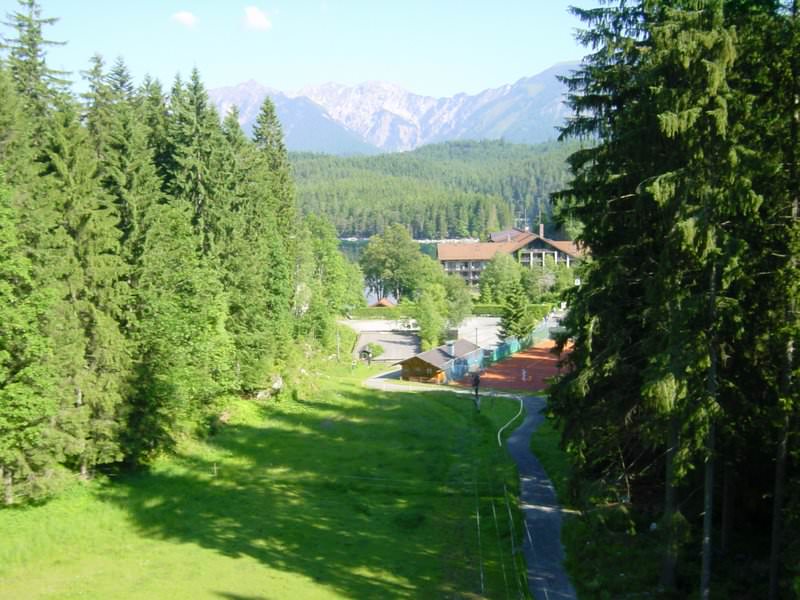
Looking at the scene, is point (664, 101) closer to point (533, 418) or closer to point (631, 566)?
point (631, 566)

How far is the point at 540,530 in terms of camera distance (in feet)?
71.4

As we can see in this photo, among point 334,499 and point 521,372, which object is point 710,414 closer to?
point 334,499

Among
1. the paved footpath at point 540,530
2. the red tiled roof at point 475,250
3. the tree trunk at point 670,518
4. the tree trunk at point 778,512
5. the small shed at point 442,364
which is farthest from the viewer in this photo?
the red tiled roof at point 475,250

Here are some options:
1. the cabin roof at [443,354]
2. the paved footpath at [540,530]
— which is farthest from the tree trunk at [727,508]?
the cabin roof at [443,354]

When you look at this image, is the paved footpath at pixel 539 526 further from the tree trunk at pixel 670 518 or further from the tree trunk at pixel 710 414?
the tree trunk at pixel 710 414

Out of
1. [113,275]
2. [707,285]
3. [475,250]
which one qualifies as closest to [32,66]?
[113,275]

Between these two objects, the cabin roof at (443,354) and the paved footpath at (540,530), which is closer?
the paved footpath at (540,530)

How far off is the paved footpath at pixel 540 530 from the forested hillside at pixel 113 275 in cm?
1407

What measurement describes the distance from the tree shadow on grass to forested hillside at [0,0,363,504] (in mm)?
2766

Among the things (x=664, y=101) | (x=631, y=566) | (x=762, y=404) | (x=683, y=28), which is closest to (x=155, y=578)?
(x=631, y=566)

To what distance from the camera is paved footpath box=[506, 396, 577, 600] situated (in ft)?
59.6

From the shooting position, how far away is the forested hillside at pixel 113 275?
2478 centimetres

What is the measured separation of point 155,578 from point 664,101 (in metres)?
17.1

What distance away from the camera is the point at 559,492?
24844mm
